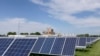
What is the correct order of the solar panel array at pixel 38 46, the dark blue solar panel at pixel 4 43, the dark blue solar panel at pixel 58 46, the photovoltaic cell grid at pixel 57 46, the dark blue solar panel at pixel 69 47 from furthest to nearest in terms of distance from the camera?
the dark blue solar panel at pixel 58 46, the photovoltaic cell grid at pixel 57 46, the dark blue solar panel at pixel 69 47, the dark blue solar panel at pixel 4 43, the solar panel array at pixel 38 46

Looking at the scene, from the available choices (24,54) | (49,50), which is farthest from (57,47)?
(24,54)

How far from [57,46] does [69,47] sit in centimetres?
138

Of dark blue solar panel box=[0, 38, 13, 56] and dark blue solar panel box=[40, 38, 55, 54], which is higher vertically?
dark blue solar panel box=[0, 38, 13, 56]

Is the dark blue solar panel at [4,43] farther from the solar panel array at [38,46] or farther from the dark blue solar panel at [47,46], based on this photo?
the dark blue solar panel at [47,46]

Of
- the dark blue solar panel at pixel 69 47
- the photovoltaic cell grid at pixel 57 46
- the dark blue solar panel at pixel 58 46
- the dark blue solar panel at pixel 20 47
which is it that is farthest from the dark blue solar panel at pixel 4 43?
the dark blue solar panel at pixel 69 47

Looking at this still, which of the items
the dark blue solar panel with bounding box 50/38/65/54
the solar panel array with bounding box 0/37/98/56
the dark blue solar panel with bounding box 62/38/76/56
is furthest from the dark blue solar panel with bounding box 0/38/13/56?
the dark blue solar panel with bounding box 62/38/76/56

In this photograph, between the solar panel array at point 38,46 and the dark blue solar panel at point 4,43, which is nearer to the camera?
the solar panel array at point 38,46

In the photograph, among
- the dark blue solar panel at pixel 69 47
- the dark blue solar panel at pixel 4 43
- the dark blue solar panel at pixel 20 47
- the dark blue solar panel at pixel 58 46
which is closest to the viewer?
the dark blue solar panel at pixel 20 47

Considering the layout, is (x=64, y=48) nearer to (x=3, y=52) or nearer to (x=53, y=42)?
(x=53, y=42)

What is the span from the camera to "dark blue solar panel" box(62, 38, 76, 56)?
1818 cm

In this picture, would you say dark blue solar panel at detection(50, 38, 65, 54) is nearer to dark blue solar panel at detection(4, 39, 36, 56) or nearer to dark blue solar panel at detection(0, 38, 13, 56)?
dark blue solar panel at detection(4, 39, 36, 56)

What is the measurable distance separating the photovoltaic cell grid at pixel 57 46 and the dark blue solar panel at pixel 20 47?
4.07 meters

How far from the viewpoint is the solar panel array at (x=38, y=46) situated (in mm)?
13820

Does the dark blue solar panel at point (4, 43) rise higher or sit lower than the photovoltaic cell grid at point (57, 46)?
higher
